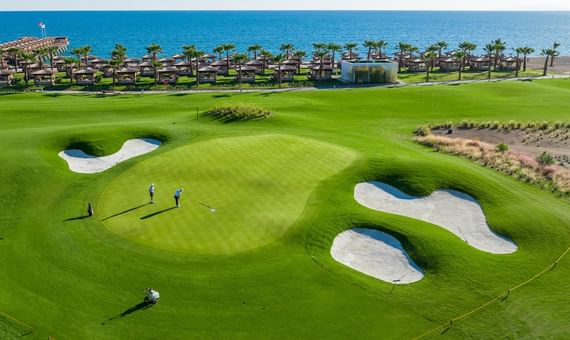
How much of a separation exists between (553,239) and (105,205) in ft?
103

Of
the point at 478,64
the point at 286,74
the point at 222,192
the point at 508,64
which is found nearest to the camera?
the point at 222,192

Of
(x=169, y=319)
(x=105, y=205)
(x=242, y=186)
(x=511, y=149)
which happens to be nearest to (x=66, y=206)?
(x=105, y=205)

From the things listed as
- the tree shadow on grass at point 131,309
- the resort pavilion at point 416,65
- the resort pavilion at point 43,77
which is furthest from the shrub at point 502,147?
the resort pavilion at point 43,77

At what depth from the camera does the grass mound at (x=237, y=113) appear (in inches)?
2448

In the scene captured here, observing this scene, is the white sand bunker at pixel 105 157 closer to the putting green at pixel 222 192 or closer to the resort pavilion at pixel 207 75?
the putting green at pixel 222 192

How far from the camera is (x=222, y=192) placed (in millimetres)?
36781

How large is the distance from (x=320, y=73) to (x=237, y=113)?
46.1 meters

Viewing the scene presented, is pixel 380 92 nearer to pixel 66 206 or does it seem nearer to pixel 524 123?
pixel 524 123

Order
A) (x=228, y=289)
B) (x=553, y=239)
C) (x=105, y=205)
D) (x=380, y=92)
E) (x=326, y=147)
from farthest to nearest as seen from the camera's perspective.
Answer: (x=380, y=92) → (x=326, y=147) → (x=105, y=205) → (x=553, y=239) → (x=228, y=289)

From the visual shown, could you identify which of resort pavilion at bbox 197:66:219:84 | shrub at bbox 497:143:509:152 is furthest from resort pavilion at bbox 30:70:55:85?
shrub at bbox 497:143:509:152

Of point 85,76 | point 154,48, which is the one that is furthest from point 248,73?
point 85,76

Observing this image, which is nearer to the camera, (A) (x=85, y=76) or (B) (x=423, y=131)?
(B) (x=423, y=131)

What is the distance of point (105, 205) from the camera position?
35.2m

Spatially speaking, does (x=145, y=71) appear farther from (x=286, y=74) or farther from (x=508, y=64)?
(x=508, y=64)
